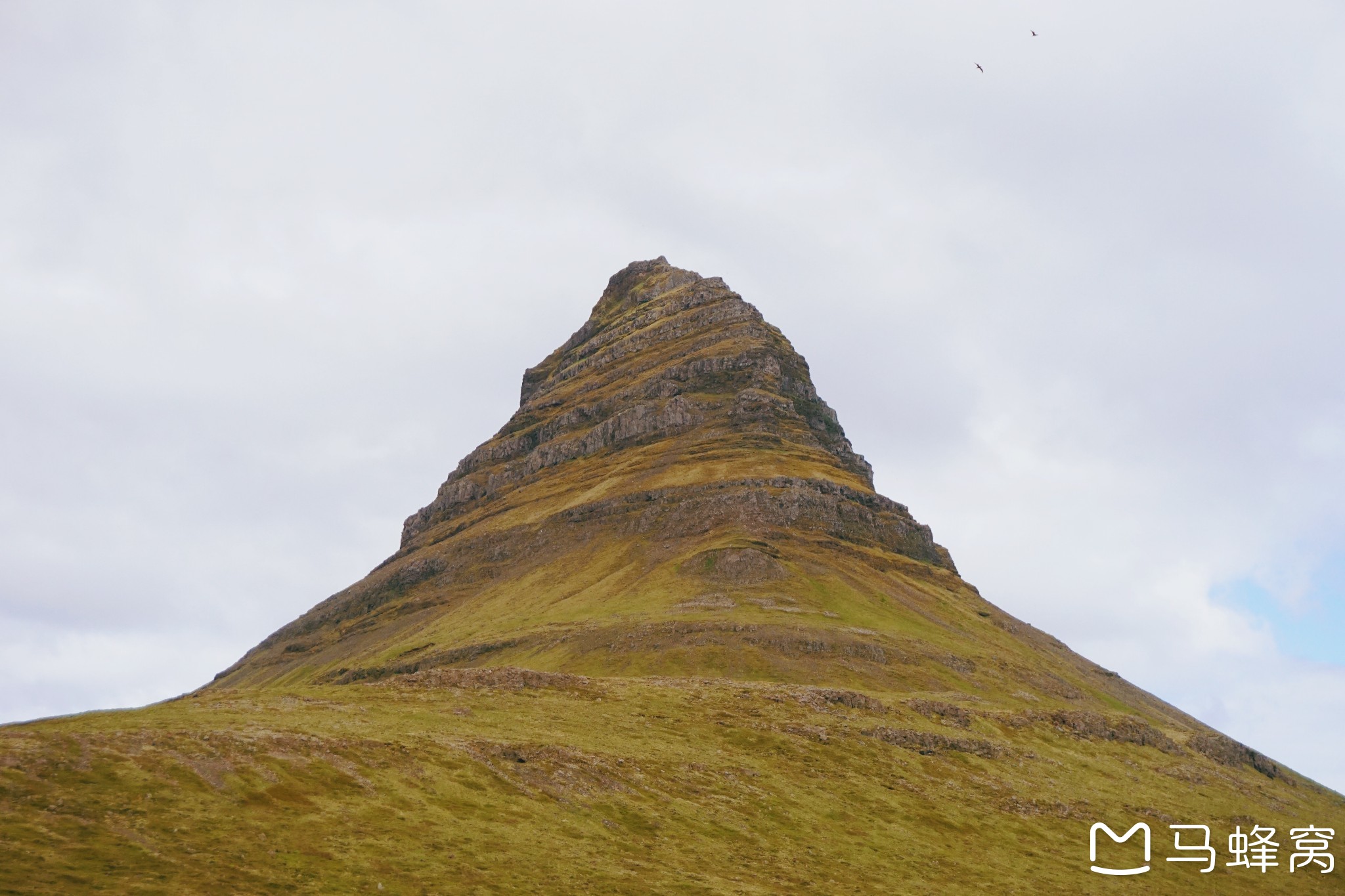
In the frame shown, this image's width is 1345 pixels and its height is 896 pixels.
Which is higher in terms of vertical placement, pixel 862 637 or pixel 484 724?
pixel 862 637

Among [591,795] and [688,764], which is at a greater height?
[688,764]

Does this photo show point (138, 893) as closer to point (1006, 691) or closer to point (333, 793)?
point (333, 793)

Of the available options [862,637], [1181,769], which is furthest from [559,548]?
[1181,769]

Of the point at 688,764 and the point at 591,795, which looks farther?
the point at 688,764

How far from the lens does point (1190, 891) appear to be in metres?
76.3

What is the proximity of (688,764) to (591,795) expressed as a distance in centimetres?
1340

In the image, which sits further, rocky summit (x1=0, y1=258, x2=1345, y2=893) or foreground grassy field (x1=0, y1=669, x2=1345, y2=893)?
rocky summit (x1=0, y1=258, x2=1345, y2=893)

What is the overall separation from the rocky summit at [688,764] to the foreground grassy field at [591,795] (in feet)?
0.79

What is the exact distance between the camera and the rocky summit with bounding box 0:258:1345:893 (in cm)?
4706

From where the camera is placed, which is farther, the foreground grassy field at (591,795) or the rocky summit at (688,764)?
the rocky summit at (688,764)

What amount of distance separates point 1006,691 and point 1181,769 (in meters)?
25.8

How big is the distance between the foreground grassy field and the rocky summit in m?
0.24

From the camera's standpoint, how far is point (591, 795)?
65188 millimetres

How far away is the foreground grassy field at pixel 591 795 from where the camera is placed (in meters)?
45.1
